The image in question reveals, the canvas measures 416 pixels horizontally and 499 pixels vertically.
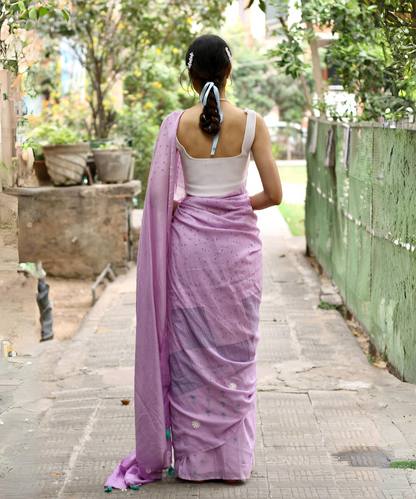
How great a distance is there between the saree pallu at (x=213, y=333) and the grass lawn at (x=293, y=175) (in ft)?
57.9

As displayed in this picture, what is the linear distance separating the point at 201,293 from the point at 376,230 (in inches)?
89.9

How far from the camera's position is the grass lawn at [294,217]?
1264 centimetres

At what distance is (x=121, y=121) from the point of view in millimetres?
11898

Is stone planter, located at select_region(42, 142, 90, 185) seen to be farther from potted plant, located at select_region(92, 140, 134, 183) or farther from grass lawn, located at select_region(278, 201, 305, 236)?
grass lawn, located at select_region(278, 201, 305, 236)

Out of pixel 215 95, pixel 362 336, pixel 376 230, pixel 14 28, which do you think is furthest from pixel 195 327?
pixel 362 336

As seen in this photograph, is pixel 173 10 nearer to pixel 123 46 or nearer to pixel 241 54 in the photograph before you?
pixel 123 46

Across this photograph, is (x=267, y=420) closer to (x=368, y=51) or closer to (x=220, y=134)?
(x=220, y=134)

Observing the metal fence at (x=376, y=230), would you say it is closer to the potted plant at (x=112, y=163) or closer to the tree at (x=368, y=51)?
the tree at (x=368, y=51)

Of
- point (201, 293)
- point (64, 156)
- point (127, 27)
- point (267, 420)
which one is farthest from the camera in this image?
point (127, 27)

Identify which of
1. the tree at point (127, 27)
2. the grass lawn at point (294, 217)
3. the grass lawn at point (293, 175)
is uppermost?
the tree at point (127, 27)

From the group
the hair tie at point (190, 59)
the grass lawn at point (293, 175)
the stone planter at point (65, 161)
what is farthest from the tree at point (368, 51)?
the grass lawn at point (293, 175)

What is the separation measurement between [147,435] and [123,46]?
8.81 meters

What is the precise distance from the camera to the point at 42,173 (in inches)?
358

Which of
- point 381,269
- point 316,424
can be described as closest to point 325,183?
point 381,269
